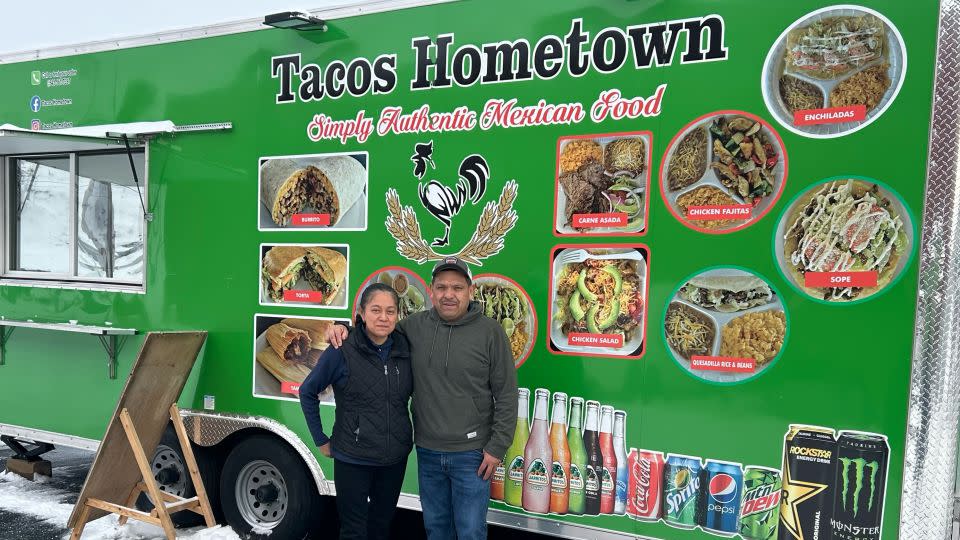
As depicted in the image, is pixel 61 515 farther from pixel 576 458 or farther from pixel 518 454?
pixel 576 458

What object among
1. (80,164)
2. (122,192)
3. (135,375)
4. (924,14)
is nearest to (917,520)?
(924,14)

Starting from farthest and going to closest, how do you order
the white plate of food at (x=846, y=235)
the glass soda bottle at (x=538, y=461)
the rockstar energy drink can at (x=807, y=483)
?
the glass soda bottle at (x=538, y=461), the rockstar energy drink can at (x=807, y=483), the white plate of food at (x=846, y=235)

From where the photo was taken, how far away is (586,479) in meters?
3.56

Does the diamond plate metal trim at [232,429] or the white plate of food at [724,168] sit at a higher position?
the white plate of food at [724,168]

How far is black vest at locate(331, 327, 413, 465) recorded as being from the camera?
331 centimetres

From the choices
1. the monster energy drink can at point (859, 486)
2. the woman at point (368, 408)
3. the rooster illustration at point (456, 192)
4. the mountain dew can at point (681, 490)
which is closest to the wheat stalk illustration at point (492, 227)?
the rooster illustration at point (456, 192)

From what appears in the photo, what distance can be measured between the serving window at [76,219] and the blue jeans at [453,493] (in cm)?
263

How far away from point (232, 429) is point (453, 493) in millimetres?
1797

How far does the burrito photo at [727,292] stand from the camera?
3.22m

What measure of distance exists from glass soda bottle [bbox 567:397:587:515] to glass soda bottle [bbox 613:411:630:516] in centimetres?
17

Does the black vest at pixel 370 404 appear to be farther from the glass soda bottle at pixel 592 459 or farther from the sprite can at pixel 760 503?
the sprite can at pixel 760 503

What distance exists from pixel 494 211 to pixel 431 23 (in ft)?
3.56

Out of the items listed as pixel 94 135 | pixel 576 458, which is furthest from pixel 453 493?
pixel 94 135

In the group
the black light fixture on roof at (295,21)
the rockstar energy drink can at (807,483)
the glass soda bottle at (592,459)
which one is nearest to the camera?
the rockstar energy drink can at (807,483)
